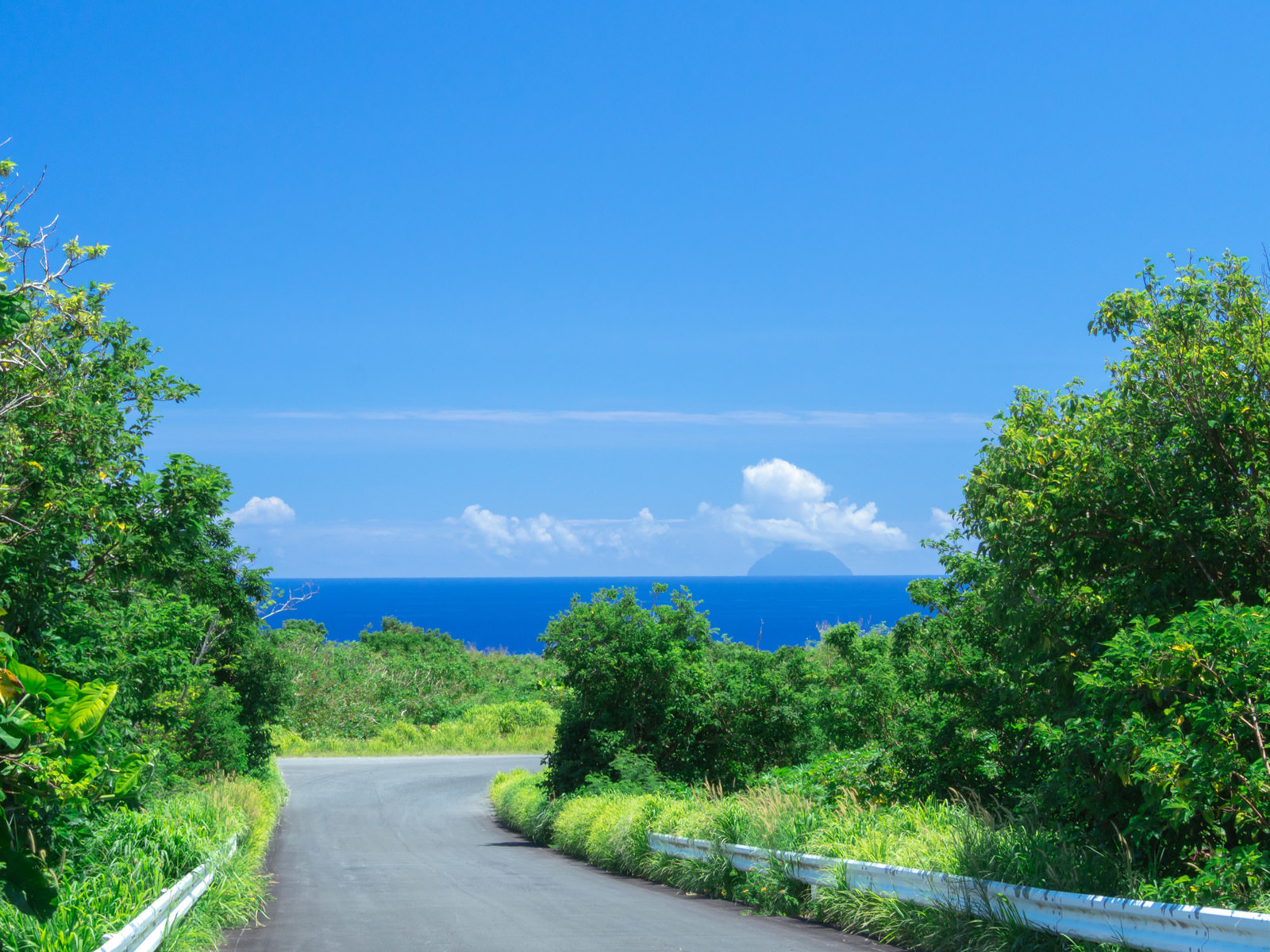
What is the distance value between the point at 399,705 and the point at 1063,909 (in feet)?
153

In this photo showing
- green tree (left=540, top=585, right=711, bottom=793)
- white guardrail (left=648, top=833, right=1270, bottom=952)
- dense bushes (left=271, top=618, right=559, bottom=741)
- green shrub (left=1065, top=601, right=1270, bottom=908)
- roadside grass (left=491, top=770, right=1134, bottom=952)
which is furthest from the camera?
dense bushes (left=271, top=618, right=559, bottom=741)

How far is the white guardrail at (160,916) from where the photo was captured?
627cm

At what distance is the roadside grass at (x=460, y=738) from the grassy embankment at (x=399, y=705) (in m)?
0.04

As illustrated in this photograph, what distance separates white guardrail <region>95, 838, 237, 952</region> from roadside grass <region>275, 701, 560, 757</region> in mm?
34932

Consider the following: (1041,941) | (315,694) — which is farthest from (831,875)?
(315,694)

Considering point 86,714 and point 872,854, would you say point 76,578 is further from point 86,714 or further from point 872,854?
point 872,854

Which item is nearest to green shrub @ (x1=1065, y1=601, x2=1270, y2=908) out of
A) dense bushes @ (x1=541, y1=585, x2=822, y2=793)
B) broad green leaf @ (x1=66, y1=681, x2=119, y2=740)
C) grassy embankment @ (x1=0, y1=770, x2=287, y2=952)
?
broad green leaf @ (x1=66, y1=681, x2=119, y2=740)

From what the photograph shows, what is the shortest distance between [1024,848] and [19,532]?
30.0 feet

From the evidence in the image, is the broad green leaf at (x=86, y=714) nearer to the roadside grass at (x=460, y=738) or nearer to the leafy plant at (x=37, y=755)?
the leafy plant at (x=37, y=755)

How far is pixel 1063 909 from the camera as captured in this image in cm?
662

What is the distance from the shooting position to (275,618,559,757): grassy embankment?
147ft

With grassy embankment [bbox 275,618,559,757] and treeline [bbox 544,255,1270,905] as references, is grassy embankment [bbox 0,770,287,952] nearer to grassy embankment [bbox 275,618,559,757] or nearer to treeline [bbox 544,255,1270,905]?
treeline [bbox 544,255,1270,905]

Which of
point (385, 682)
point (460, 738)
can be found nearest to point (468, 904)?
point (460, 738)

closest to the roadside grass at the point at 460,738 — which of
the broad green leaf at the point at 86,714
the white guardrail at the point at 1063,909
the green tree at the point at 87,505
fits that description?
the green tree at the point at 87,505
